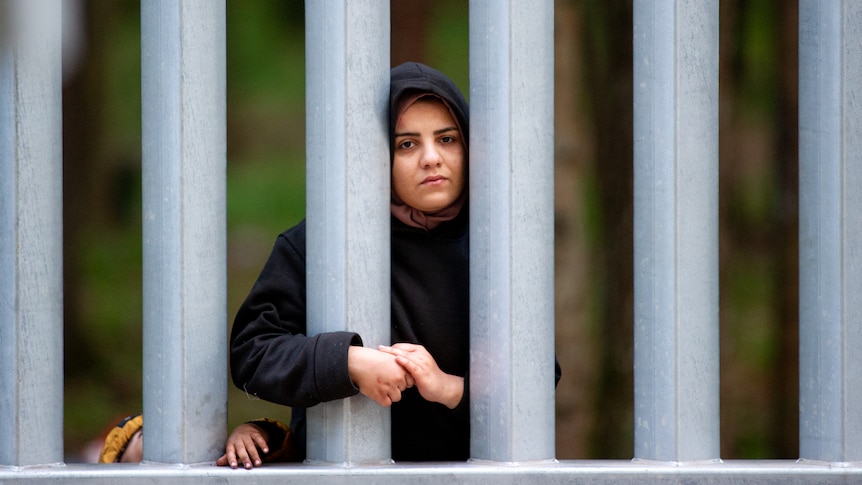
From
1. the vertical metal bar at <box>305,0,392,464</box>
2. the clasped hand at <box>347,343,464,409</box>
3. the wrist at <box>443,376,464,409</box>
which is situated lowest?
the wrist at <box>443,376,464,409</box>

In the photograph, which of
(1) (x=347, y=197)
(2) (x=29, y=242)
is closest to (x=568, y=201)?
(1) (x=347, y=197)

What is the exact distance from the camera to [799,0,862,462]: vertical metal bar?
220 centimetres

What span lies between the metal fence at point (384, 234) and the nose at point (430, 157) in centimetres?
18

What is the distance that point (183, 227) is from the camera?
6.98 feet

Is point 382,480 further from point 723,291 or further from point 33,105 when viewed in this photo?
point 723,291

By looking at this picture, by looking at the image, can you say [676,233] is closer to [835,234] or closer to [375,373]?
[835,234]

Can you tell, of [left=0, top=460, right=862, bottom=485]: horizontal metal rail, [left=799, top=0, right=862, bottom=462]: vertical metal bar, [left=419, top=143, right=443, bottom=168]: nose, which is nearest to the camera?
[left=0, top=460, right=862, bottom=485]: horizontal metal rail

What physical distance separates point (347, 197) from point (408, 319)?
1.49 feet

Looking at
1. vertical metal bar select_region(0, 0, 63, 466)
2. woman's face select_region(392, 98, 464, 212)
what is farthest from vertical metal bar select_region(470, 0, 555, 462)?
vertical metal bar select_region(0, 0, 63, 466)

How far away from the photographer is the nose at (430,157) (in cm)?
237

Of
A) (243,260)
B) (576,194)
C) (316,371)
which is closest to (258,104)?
(243,260)

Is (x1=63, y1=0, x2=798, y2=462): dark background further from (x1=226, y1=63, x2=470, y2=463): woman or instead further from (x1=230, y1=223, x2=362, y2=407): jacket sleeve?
(x1=230, y1=223, x2=362, y2=407): jacket sleeve

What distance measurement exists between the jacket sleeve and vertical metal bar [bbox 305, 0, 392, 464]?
0.20 feet

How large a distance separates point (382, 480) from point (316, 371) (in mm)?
252
